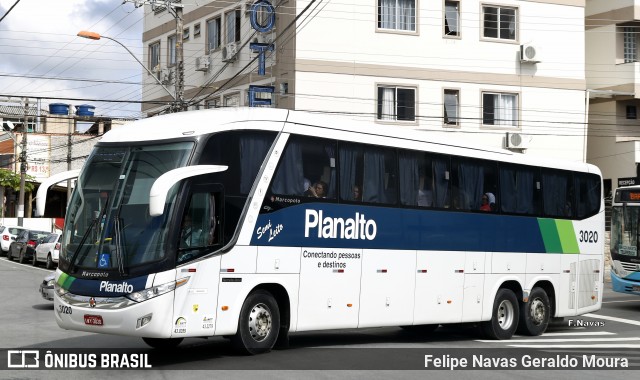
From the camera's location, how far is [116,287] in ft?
40.6

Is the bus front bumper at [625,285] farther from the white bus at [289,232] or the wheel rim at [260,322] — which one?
the wheel rim at [260,322]

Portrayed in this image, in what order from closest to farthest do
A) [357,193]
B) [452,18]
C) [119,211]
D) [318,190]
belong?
1. [119,211]
2. [318,190]
3. [357,193]
4. [452,18]

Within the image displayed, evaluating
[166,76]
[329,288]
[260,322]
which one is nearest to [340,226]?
[329,288]

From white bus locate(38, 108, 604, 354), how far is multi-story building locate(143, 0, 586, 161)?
18.3 m

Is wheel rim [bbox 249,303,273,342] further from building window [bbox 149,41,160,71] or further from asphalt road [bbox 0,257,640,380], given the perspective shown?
building window [bbox 149,41,160,71]

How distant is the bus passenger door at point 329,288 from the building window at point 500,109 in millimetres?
25702

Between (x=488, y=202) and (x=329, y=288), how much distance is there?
495 cm

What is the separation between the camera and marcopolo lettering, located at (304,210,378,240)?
47.9ft

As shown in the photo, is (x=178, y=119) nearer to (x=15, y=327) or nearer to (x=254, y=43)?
(x=15, y=327)

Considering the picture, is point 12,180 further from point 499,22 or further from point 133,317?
point 133,317

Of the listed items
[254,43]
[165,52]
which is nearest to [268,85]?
[254,43]

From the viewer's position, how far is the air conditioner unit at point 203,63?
137ft

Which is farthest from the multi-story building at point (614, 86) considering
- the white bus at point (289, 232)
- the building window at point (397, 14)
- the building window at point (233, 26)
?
the white bus at point (289, 232)

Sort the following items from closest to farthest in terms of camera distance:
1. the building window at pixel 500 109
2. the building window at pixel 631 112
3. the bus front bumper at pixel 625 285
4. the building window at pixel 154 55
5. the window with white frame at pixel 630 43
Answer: the bus front bumper at pixel 625 285
the building window at pixel 500 109
the window with white frame at pixel 630 43
the building window at pixel 631 112
the building window at pixel 154 55
